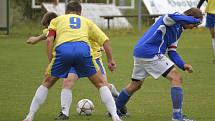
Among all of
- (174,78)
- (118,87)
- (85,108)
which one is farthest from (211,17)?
(174,78)

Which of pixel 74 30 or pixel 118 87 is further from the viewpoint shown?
pixel 118 87

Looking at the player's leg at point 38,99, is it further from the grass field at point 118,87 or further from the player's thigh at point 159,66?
the player's thigh at point 159,66

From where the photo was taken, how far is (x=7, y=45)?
2491 centimetres

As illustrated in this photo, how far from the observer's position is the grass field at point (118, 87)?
11.1 meters

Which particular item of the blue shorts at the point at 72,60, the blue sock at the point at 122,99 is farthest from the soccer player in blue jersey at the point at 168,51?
the blue shorts at the point at 72,60

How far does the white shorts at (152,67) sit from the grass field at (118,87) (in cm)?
68

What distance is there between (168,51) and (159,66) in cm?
34

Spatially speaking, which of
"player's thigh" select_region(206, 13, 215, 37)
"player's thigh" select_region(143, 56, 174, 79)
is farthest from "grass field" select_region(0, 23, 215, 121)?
"player's thigh" select_region(206, 13, 215, 37)

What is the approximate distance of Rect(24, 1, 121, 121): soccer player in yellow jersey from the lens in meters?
9.44

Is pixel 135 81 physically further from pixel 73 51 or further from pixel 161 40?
pixel 73 51

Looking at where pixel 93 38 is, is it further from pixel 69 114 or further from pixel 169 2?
pixel 169 2

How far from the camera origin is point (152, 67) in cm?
1030

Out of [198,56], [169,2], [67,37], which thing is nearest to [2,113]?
[67,37]

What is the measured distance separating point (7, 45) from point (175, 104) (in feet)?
50.9
